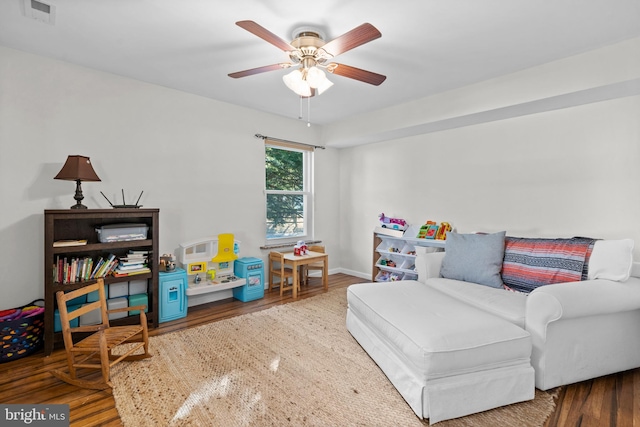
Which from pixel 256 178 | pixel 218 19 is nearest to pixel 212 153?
pixel 256 178

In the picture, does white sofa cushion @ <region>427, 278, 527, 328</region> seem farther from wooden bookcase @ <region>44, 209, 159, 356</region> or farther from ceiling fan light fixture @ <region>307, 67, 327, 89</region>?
wooden bookcase @ <region>44, 209, 159, 356</region>

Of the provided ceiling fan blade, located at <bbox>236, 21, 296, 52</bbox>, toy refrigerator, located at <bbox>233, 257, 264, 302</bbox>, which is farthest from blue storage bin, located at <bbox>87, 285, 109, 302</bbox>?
ceiling fan blade, located at <bbox>236, 21, 296, 52</bbox>

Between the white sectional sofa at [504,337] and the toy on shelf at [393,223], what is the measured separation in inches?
74.2

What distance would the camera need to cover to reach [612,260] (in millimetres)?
2271

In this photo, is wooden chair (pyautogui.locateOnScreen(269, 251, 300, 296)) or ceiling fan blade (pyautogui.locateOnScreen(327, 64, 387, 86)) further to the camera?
wooden chair (pyautogui.locateOnScreen(269, 251, 300, 296))

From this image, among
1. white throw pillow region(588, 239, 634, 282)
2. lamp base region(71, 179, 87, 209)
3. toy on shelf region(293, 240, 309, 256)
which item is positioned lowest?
toy on shelf region(293, 240, 309, 256)

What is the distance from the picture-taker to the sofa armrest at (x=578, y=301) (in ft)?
6.29

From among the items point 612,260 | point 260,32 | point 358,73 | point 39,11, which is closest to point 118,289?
point 39,11

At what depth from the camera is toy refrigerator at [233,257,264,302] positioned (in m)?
3.88

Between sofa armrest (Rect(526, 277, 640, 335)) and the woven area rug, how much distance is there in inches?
19.6

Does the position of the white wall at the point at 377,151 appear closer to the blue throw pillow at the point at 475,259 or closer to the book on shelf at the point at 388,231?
the book on shelf at the point at 388,231

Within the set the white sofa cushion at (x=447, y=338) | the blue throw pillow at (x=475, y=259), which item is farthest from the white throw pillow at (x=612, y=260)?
the white sofa cushion at (x=447, y=338)

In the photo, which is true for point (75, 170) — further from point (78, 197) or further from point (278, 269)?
point (278, 269)

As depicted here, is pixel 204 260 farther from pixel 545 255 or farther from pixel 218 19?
pixel 545 255
